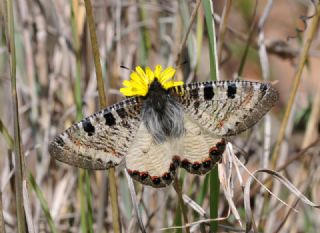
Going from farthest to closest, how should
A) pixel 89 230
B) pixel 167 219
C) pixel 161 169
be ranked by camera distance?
pixel 167 219 → pixel 89 230 → pixel 161 169

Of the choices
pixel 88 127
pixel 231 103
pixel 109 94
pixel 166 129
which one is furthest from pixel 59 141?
pixel 109 94

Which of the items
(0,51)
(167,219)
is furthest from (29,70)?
(167,219)

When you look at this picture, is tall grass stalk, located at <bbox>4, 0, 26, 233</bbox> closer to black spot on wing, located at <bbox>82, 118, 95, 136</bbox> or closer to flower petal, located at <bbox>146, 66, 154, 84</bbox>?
black spot on wing, located at <bbox>82, 118, 95, 136</bbox>

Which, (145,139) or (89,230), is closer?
(145,139)

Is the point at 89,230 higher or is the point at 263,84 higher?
the point at 263,84

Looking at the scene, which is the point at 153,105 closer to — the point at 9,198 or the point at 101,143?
the point at 101,143

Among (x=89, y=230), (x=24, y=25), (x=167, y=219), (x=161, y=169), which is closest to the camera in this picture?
(x=161, y=169)

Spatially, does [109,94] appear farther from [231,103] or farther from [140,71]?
[231,103]

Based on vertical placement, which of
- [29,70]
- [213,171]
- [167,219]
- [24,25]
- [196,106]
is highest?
[24,25]
